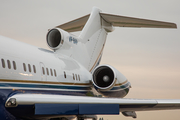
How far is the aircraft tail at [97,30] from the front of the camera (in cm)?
1479

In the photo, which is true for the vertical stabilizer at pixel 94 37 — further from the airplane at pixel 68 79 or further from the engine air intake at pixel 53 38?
the engine air intake at pixel 53 38

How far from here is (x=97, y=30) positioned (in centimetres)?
1591

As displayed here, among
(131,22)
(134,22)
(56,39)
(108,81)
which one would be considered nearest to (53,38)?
(56,39)

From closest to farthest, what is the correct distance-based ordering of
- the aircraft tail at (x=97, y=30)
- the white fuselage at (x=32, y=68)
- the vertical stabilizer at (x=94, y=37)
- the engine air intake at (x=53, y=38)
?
the white fuselage at (x=32, y=68) < the engine air intake at (x=53, y=38) < the aircraft tail at (x=97, y=30) < the vertical stabilizer at (x=94, y=37)

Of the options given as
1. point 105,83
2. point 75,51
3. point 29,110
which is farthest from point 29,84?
point 75,51

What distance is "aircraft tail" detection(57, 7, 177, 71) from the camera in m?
14.8

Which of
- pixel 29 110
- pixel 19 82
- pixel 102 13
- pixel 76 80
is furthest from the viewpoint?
pixel 102 13

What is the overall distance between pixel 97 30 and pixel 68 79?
216 inches

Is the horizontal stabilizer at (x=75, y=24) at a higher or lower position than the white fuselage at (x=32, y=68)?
higher

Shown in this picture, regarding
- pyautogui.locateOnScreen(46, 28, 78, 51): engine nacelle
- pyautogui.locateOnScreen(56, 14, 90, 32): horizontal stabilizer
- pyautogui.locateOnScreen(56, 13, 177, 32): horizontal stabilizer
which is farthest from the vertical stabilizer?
A: pyautogui.locateOnScreen(46, 28, 78, 51): engine nacelle

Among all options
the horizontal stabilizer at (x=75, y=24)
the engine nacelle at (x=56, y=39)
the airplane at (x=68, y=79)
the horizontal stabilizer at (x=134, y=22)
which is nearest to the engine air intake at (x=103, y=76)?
the airplane at (x=68, y=79)

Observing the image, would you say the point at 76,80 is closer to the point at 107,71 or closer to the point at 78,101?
the point at 107,71

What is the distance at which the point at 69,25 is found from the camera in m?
17.4

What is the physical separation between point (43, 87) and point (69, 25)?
8.77 meters
